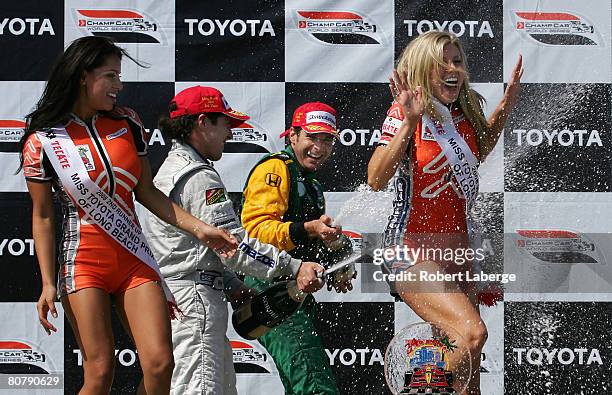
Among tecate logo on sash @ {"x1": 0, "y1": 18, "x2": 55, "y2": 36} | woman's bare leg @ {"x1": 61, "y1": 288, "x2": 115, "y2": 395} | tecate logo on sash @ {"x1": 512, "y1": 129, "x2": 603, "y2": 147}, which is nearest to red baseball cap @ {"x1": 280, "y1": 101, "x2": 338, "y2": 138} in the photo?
tecate logo on sash @ {"x1": 512, "y1": 129, "x2": 603, "y2": 147}

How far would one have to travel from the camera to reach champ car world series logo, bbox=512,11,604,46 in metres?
4.73

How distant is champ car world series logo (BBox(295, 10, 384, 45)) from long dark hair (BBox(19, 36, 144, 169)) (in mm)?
1371

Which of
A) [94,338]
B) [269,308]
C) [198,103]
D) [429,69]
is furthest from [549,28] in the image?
[94,338]

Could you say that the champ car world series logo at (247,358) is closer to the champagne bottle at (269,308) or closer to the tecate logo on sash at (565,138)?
the champagne bottle at (269,308)

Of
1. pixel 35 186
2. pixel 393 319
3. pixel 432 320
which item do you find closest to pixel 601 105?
pixel 393 319

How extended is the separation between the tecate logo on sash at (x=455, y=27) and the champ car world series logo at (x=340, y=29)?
15 cm

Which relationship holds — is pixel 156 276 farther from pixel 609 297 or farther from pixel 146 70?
pixel 609 297

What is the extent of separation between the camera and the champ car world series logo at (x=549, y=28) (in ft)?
15.5

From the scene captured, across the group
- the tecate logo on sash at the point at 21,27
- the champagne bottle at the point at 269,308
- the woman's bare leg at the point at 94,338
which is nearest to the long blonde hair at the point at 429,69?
the champagne bottle at the point at 269,308

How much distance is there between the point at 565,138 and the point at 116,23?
6.64 feet

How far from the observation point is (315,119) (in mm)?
4180

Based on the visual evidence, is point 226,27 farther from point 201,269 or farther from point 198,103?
point 201,269

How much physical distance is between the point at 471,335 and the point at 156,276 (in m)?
1.03

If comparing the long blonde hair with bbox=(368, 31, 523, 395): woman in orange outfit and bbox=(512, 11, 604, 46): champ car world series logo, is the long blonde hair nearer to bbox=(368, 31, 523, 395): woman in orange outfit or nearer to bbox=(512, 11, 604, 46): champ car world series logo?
bbox=(368, 31, 523, 395): woman in orange outfit
